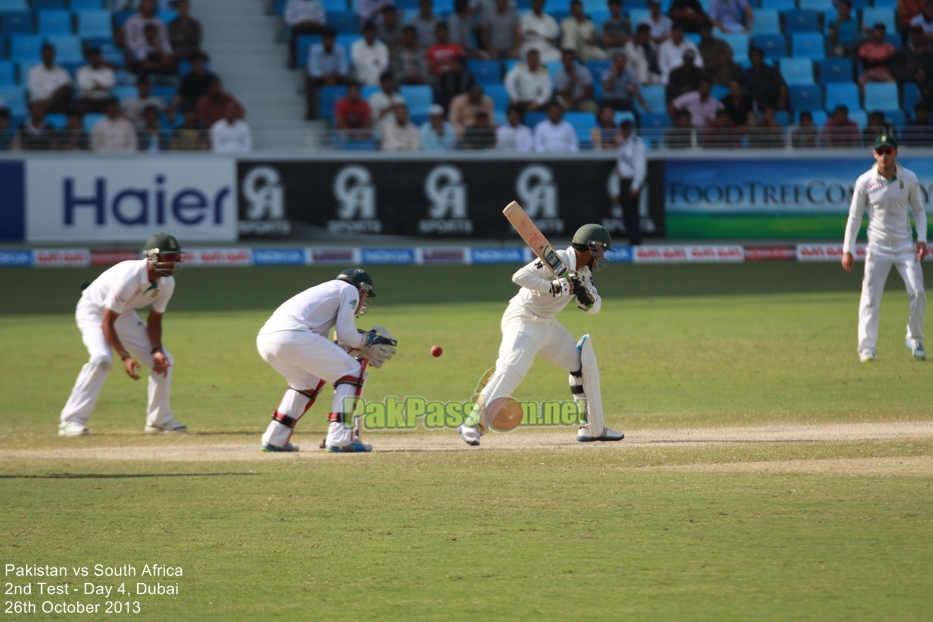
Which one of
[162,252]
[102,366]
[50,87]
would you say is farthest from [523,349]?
[50,87]

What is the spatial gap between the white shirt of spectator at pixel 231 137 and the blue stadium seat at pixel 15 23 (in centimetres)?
531

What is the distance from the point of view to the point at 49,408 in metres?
10.9

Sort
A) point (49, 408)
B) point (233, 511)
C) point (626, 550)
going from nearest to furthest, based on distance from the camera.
Result: point (626, 550), point (233, 511), point (49, 408)

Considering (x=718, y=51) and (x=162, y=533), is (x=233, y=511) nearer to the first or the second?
(x=162, y=533)

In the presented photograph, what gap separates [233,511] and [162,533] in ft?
1.87

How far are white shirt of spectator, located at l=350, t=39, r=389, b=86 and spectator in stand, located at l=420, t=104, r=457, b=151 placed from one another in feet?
6.18

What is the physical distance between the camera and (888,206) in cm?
1160

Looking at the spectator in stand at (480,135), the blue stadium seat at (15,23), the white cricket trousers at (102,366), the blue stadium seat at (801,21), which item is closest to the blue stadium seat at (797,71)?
the blue stadium seat at (801,21)

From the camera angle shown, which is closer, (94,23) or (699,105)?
(699,105)

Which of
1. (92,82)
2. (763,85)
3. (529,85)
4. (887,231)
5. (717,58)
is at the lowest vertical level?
(887,231)

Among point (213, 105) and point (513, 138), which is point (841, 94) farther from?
point (213, 105)

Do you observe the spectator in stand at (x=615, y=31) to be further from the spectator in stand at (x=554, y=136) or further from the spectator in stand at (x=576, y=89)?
the spectator in stand at (x=554, y=136)

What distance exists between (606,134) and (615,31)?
336 cm

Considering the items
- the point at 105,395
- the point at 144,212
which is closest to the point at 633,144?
the point at 144,212
